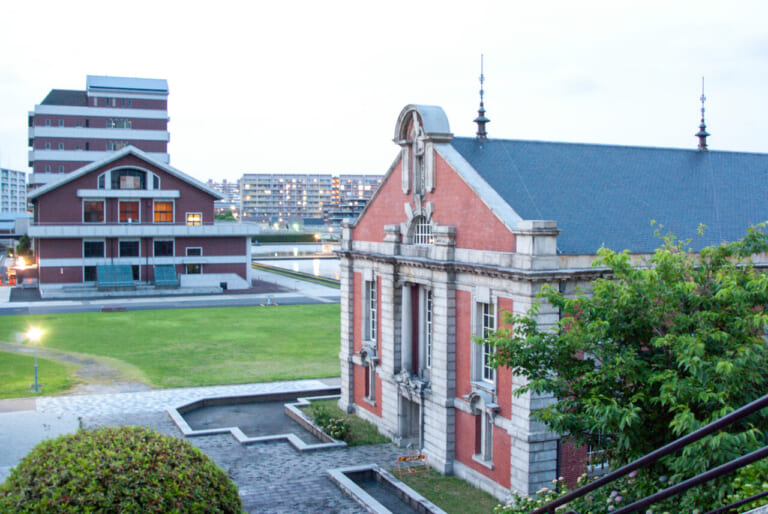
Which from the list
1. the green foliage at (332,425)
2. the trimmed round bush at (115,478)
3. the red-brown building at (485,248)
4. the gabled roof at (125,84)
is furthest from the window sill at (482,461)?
the gabled roof at (125,84)

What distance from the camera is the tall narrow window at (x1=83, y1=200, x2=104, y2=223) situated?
251ft

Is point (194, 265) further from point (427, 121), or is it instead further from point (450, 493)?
point (450, 493)

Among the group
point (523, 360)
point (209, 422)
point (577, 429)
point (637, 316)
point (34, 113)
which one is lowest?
point (209, 422)

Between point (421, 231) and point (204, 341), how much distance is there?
85.7 ft

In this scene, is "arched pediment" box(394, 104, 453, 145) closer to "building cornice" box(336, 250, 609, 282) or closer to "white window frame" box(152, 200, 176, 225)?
"building cornice" box(336, 250, 609, 282)

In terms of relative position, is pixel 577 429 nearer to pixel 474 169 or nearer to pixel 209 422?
pixel 474 169

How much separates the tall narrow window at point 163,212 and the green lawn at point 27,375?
34.6 meters

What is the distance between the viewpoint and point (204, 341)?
167 ft

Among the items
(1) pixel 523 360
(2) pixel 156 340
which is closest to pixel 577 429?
(1) pixel 523 360

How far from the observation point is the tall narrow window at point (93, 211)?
76438 millimetres

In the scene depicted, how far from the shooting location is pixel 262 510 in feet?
74.7

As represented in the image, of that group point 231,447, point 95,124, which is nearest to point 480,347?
point 231,447

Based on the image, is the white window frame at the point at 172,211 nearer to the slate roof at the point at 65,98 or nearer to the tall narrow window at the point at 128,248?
the tall narrow window at the point at 128,248

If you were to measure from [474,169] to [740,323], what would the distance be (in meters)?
13.8
